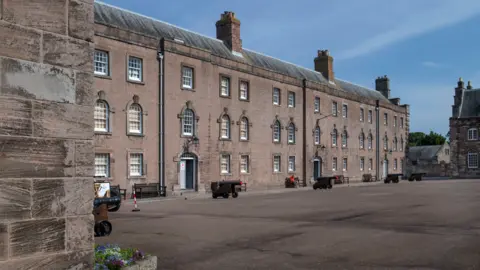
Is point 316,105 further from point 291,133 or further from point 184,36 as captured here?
point 184,36

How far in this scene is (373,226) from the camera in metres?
14.0

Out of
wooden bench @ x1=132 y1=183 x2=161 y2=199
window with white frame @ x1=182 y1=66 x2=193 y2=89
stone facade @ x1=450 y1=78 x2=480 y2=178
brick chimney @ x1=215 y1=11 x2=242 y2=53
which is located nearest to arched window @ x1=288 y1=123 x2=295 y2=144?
brick chimney @ x1=215 y1=11 x2=242 y2=53

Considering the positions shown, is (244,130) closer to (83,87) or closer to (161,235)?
(161,235)

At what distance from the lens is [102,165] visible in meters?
27.3

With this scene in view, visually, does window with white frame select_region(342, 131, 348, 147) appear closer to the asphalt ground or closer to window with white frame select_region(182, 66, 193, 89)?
window with white frame select_region(182, 66, 193, 89)

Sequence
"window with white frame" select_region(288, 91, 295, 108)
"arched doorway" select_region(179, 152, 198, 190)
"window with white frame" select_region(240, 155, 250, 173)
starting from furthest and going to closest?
"window with white frame" select_region(288, 91, 295, 108) < "window with white frame" select_region(240, 155, 250, 173) < "arched doorway" select_region(179, 152, 198, 190)

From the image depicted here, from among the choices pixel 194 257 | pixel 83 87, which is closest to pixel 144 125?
pixel 194 257

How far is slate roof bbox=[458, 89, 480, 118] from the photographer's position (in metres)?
74.1

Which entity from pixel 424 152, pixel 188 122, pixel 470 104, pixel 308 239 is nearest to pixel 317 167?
pixel 188 122

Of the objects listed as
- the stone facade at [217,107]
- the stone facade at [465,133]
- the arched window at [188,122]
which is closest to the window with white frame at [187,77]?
the stone facade at [217,107]

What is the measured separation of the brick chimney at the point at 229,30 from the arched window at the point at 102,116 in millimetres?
15209

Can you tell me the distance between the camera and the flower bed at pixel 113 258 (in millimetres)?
6099

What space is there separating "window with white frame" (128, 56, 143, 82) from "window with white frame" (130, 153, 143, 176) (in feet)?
15.4

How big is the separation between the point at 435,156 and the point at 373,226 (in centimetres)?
9166
